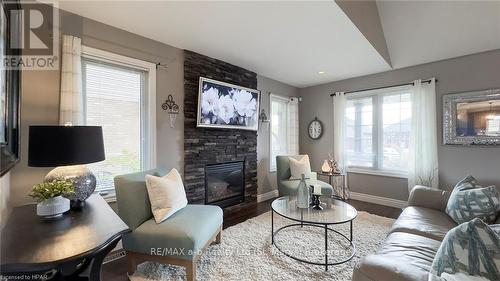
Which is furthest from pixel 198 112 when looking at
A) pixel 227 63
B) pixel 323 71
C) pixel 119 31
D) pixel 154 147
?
pixel 323 71

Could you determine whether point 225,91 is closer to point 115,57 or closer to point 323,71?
point 115,57

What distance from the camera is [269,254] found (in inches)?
86.3

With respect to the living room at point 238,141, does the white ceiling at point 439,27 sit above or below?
above

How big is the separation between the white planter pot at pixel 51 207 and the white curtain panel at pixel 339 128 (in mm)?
4168

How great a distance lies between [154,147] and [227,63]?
173cm

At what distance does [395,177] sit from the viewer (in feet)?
12.4

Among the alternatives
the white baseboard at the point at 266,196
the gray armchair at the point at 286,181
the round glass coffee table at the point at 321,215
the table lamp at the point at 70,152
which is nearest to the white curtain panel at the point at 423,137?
the gray armchair at the point at 286,181

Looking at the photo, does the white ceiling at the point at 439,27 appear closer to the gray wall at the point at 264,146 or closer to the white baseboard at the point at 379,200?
the gray wall at the point at 264,146

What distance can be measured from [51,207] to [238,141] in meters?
2.60

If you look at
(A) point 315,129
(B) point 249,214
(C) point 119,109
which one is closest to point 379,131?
(A) point 315,129

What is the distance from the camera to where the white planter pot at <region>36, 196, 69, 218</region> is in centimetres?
131

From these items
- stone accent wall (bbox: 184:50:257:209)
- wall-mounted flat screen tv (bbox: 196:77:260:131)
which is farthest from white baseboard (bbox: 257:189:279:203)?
wall-mounted flat screen tv (bbox: 196:77:260:131)

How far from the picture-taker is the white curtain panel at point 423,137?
336 centimetres
